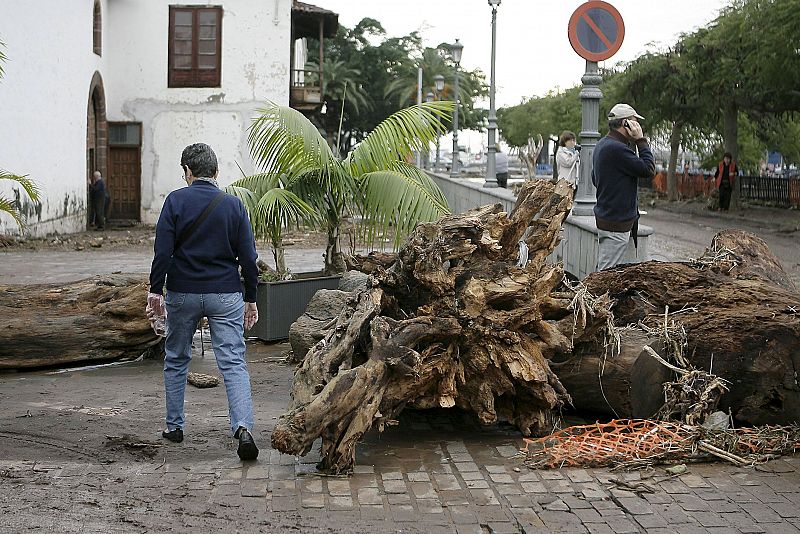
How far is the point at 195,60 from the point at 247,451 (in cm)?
2498

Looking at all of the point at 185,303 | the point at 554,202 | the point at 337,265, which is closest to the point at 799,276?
the point at 337,265

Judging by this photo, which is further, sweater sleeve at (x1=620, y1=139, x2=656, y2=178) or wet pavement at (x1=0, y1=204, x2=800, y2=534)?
sweater sleeve at (x1=620, y1=139, x2=656, y2=178)

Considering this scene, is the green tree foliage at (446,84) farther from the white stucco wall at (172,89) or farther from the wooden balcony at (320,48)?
the white stucco wall at (172,89)

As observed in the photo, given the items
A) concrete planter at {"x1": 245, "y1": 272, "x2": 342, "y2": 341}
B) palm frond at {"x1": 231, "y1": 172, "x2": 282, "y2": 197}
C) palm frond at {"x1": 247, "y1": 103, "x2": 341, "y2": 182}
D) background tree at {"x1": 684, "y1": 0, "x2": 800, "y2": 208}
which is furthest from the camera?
background tree at {"x1": 684, "y1": 0, "x2": 800, "y2": 208}

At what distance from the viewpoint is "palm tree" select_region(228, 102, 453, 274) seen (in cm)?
1050

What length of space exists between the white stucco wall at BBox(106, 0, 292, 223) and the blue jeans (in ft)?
77.3

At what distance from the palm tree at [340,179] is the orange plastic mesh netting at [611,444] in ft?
14.0

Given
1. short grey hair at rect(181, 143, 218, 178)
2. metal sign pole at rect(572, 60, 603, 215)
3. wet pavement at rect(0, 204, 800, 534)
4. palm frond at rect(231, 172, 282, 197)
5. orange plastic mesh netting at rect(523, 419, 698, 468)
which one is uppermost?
metal sign pole at rect(572, 60, 603, 215)

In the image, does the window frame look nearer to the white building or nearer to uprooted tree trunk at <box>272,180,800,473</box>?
the white building

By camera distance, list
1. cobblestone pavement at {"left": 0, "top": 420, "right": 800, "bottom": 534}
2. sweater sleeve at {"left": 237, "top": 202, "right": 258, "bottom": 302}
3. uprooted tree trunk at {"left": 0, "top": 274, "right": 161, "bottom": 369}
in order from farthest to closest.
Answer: uprooted tree trunk at {"left": 0, "top": 274, "right": 161, "bottom": 369} < sweater sleeve at {"left": 237, "top": 202, "right": 258, "bottom": 302} < cobblestone pavement at {"left": 0, "top": 420, "right": 800, "bottom": 534}

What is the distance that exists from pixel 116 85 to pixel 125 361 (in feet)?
71.0

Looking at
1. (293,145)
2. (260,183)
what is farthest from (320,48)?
(293,145)

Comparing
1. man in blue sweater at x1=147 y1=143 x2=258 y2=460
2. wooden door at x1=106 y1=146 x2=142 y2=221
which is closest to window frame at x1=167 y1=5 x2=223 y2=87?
wooden door at x1=106 y1=146 x2=142 y2=221

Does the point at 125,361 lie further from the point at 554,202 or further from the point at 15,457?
the point at 554,202
